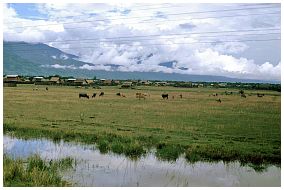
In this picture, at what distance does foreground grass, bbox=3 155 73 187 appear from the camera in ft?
22.4

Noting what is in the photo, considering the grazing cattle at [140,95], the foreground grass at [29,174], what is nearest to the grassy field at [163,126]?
the foreground grass at [29,174]

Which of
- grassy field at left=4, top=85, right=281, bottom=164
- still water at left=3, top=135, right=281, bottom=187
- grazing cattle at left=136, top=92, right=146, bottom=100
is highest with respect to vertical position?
grazing cattle at left=136, top=92, right=146, bottom=100

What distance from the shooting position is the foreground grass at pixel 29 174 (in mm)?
6812

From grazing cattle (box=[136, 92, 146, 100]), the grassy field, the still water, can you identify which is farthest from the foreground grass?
grazing cattle (box=[136, 92, 146, 100])

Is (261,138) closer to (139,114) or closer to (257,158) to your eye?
(257,158)

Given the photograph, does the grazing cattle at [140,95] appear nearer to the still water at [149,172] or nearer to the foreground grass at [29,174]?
the still water at [149,172]

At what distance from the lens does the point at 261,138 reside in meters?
10.1

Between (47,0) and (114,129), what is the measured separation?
176 inches

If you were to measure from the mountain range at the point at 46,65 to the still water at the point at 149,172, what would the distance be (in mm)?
3816

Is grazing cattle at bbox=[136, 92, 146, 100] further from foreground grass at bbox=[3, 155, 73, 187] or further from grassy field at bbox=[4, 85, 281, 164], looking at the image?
foreground grass at bbox=[3, 155, 73, 187]

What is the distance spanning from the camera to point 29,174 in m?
6.98

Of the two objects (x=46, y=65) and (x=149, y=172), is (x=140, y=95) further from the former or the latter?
(x=149, y=172)

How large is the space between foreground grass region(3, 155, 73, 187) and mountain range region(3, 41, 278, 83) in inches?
189

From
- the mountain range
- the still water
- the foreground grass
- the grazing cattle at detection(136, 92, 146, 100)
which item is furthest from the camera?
the grazing cattle at detection(136, 92, 146, 100)
